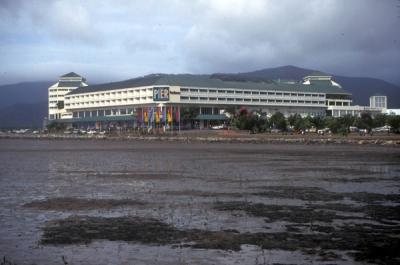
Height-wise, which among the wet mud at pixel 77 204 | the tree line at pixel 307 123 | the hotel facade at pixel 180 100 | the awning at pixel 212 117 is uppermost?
the hotel facade at pixel 180 100

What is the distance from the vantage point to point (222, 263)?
45.3 feet

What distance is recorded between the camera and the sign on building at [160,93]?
175875mm

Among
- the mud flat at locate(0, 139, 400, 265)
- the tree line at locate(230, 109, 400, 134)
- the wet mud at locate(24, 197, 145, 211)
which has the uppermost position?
the tree line at locate(230, 109, 400, 134)

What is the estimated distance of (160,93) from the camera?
176 m

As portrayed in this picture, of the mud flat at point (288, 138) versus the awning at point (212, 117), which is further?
the awning at point (212, 117)

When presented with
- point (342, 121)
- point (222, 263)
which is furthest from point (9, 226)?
point (342, 121)

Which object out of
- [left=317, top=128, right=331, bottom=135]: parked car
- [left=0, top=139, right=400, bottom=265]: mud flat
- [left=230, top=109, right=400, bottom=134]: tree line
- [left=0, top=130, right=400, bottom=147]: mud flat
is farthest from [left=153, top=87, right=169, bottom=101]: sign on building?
[left=0, top=139, right=400, bottom=265]: mud flat

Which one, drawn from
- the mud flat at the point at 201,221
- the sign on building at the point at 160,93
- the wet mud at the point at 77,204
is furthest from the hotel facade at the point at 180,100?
the wet mud at the point at 77,204

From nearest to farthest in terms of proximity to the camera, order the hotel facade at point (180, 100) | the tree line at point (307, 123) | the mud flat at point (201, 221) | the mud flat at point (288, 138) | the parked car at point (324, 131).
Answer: the mud flat at point (201, 221)
the mud flat at point (288, 138)
the tree line at point (307, 123)
the parked car at point (324, 131)
the hotel facade at point (180, 100)

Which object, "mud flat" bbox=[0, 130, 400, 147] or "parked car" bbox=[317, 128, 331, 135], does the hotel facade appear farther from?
"parked car" bbox=[317, 128, 331, 135]

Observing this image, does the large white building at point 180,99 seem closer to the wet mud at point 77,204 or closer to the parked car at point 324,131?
the parked car at point 324,131

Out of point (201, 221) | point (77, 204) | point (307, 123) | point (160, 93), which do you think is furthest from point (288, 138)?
point (201, 221)

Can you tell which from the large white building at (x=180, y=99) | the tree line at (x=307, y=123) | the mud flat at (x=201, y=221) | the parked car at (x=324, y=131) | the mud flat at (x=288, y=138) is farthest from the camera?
the large white building at (x=180, y=99)

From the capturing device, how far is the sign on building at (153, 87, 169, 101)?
176 meters
